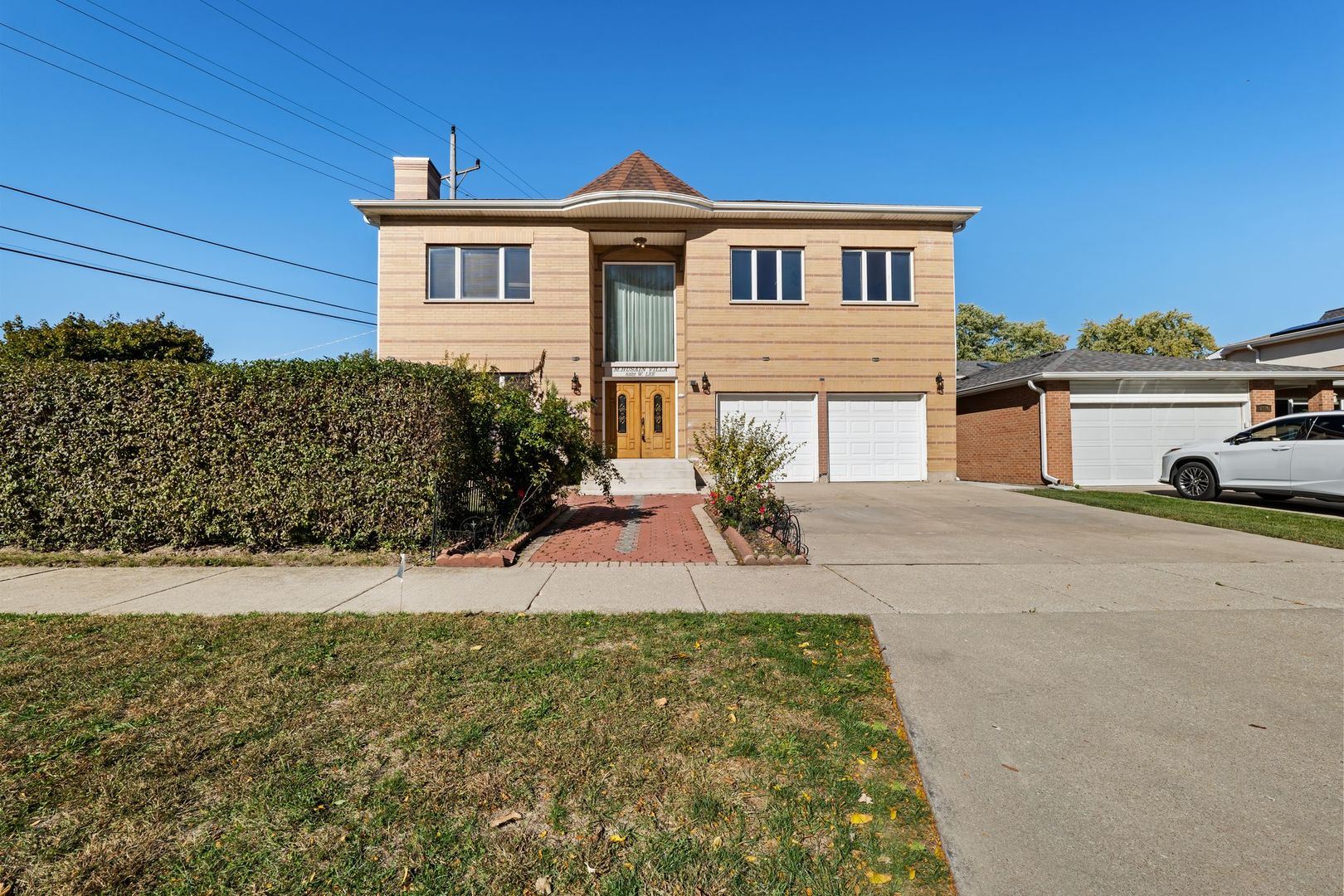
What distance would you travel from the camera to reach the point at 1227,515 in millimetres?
9695

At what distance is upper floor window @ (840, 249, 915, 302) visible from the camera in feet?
53.9

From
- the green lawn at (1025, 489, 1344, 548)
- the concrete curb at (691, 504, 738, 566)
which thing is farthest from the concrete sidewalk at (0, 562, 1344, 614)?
the green lawn at (1025, 489, 1344, 548)

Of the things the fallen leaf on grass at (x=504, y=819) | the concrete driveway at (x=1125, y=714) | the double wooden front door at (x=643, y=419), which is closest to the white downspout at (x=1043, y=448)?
the concrete driveway at (x=1125, y=714)

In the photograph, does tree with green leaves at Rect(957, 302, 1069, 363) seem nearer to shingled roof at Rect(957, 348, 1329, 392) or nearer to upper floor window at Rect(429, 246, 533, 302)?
shingled roof at Rect(957, 348, 1329, 392)

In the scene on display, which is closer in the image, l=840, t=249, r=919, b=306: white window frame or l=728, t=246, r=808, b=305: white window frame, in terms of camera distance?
l=728, t=246, r=808, b=305: white window frame

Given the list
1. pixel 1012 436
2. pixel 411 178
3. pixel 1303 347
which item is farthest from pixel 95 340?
pixel 1303 347

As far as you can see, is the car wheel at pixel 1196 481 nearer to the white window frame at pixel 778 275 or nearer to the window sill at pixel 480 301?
the white window frame at pixel 778 275

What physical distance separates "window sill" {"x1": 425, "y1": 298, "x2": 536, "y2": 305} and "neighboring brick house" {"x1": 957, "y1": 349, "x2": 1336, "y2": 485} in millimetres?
13997

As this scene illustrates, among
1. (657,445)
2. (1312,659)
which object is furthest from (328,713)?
(657,445)

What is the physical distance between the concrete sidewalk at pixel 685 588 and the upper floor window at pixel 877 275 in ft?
38.0

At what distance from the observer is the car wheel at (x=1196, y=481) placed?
11773 mm

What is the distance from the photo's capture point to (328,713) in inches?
115

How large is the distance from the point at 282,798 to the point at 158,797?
1.63ft

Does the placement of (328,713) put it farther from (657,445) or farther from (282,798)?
(657,445)
